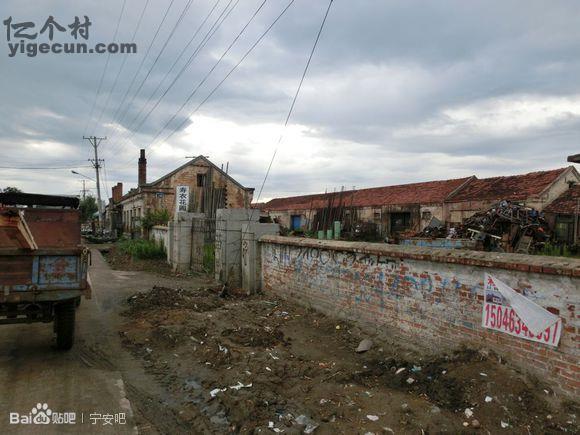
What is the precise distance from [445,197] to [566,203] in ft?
20.0

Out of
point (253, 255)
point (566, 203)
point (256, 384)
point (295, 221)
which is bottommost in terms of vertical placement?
point (256, 384)

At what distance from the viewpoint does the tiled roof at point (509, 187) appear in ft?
69.9

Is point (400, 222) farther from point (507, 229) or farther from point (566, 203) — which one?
point (507, 229)

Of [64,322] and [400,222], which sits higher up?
[400,222]

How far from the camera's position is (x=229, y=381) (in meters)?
5.11

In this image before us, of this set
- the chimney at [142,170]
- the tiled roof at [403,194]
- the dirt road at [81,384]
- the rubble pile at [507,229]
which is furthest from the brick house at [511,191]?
the chimney at [142,170]

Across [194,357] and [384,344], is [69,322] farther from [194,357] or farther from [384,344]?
[384,344]

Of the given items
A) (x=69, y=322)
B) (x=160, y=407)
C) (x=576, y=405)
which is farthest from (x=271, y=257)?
→ (x=576, y=405)

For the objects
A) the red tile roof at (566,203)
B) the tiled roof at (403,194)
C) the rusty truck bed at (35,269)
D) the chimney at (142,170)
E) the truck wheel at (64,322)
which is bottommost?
the truck wheel at (64,322)

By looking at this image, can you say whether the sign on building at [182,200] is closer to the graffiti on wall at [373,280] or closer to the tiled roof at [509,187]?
the tiled roof at [509,187]

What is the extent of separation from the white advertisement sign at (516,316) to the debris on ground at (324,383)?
16.6 inches

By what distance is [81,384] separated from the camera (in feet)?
16.3

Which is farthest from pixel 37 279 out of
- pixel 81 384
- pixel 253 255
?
pixel 253 255

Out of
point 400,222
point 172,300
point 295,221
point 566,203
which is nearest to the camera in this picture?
point 172,300
